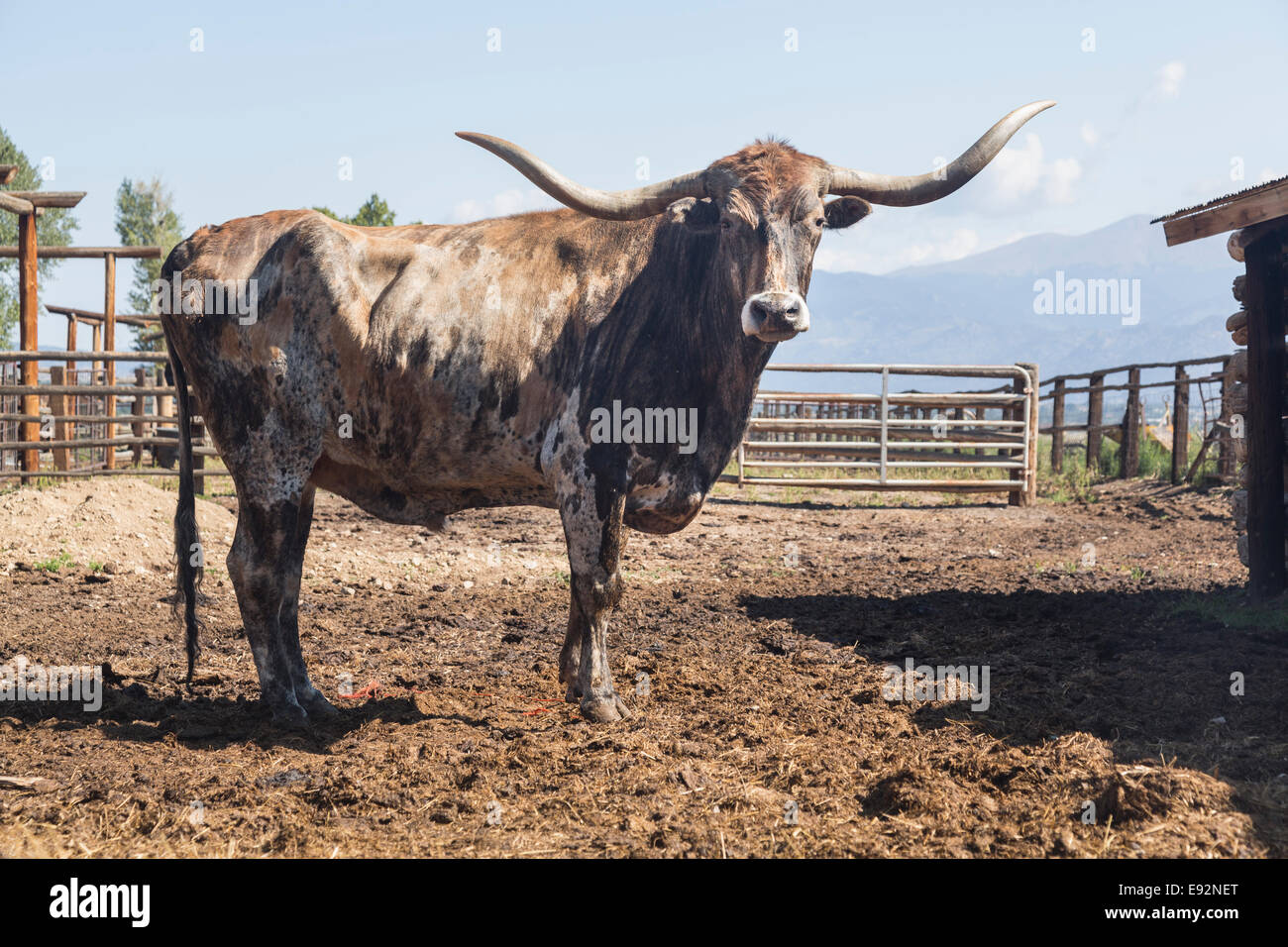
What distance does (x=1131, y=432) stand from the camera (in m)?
15.4

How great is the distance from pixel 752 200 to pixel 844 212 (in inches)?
29.4

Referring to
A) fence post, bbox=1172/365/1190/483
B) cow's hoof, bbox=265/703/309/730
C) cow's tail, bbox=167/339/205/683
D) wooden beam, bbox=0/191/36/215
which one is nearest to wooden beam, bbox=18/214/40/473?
wooden beam, bbox=0/191/36/215

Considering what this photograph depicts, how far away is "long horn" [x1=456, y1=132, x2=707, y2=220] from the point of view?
4.45 metres

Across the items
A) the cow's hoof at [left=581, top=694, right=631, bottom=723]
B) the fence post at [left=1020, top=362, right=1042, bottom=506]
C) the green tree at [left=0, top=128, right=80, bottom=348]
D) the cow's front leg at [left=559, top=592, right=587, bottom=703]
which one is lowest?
the cow's hoof at [left=581, top=694, right=631, bottom=723]

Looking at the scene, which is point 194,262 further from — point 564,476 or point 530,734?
point 530,734

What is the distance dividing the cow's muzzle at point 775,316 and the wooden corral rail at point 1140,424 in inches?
387

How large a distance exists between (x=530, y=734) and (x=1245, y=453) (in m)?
5.55

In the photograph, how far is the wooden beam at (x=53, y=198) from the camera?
485 inches

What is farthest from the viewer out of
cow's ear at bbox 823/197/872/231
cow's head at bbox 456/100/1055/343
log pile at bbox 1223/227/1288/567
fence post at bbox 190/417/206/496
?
fence post at bbox 190/417/206/496

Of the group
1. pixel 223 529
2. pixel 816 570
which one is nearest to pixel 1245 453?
pixel 816 570

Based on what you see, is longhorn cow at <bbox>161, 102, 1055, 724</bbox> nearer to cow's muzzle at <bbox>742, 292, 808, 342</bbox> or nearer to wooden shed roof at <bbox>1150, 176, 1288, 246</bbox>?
cow's muzzle at <bbox>742, 292, 808, 342</bbox>

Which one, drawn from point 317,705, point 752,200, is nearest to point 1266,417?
point 752,200

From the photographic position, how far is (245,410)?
468cm

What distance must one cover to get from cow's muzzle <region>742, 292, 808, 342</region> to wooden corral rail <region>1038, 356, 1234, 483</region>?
9820 mm
